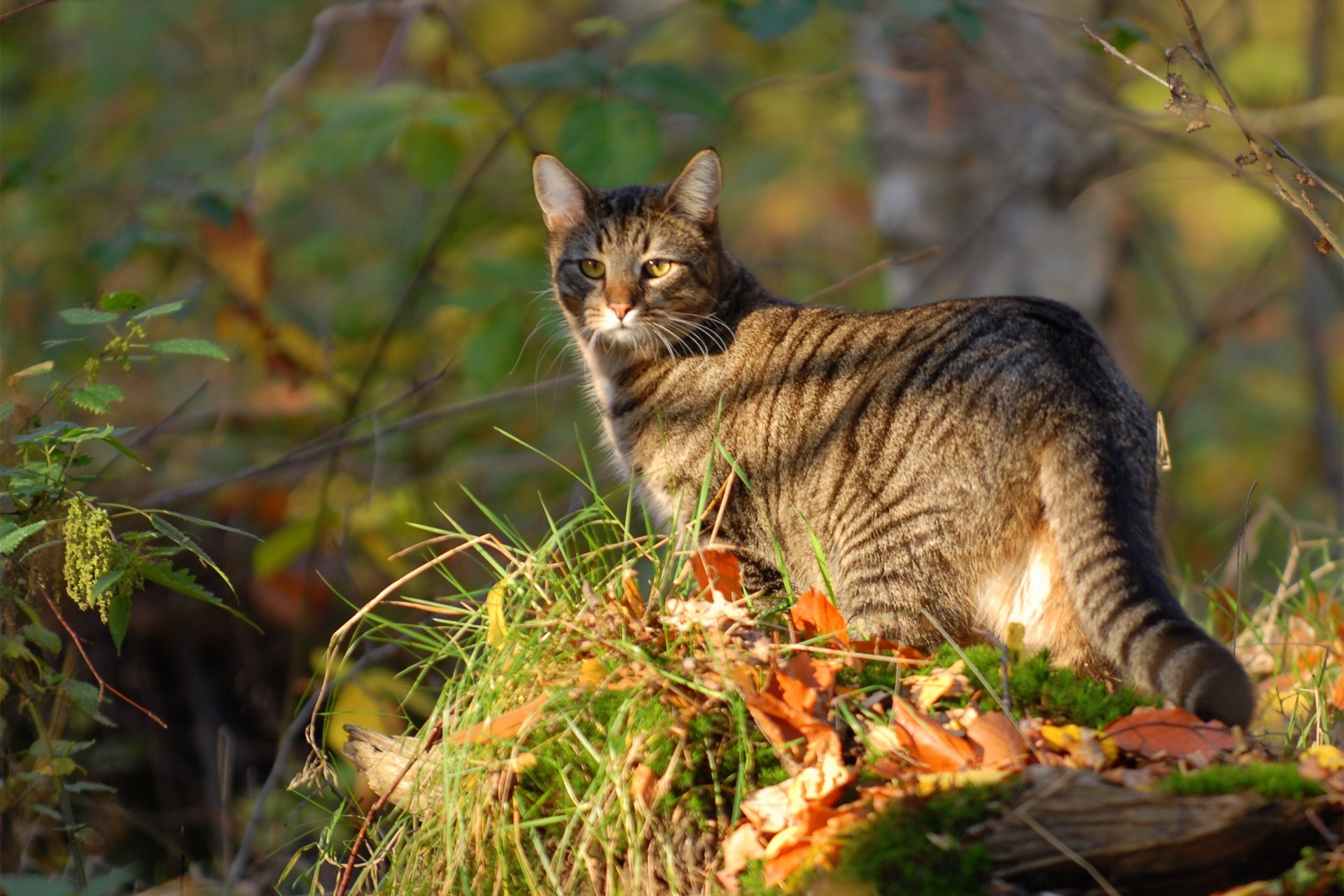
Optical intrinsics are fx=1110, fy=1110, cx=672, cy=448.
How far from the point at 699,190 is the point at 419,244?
282 centimetres

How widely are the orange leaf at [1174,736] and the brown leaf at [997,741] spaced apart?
0.18 metres

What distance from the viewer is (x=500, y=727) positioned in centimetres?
226

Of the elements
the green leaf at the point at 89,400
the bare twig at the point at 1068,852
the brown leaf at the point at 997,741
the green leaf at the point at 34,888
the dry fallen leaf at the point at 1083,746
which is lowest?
the green leaf at the point at 34,888

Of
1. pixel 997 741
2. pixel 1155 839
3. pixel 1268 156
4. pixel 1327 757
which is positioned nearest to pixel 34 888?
pixel 997 741

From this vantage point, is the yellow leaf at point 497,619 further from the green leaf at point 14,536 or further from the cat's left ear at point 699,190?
the cat's left ear at point 699,190

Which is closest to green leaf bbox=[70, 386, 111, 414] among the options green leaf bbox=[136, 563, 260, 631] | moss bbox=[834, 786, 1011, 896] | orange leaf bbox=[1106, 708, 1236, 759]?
green leaf bbox=[136, 563, 260, 631]

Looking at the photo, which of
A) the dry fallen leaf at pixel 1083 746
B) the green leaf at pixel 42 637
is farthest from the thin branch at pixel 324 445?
the dry fallen leaf at pixel 1083 746

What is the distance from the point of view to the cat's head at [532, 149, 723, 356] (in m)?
3.54

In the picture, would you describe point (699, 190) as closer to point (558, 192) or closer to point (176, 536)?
point (558, 192)

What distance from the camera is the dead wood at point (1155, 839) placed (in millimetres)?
1680

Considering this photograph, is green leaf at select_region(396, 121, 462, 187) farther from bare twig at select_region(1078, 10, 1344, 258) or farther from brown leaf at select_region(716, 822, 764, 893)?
brown leaf at select_region(716, 822, 764, 893)

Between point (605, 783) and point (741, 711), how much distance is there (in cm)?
29

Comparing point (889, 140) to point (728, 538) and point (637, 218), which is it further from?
point (728, 538)

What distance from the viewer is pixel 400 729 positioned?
4.39 m
